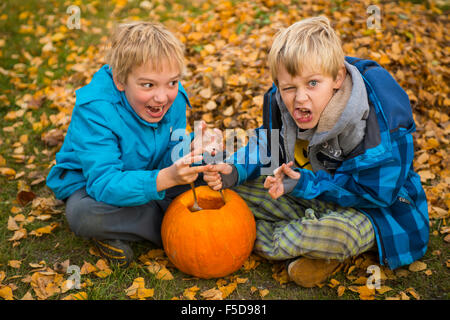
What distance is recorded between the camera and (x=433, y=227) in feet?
8.93

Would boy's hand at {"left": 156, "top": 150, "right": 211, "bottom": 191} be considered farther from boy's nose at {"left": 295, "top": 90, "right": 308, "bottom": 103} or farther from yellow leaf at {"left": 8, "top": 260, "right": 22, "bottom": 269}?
yellow leaf at {"left": 8, "top": 260, "right": 22, "bottom": 269}

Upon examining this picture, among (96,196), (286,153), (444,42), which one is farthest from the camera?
(444,42)

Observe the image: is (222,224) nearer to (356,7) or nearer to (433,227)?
(433,227)

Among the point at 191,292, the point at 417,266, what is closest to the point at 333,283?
the point at 417,266

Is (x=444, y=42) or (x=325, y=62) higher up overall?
(x=325, y=62)

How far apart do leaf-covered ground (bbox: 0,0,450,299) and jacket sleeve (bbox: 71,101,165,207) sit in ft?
1.46

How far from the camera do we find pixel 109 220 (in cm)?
239

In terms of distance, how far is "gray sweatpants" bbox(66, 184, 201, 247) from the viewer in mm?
2379

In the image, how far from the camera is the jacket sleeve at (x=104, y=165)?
221 centimetres

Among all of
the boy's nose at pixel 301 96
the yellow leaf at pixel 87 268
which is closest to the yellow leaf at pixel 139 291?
the yellow leaf at pixel 87 268

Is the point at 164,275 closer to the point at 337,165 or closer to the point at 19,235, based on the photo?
the point at 19,235

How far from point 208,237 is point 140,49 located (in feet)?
3.31
